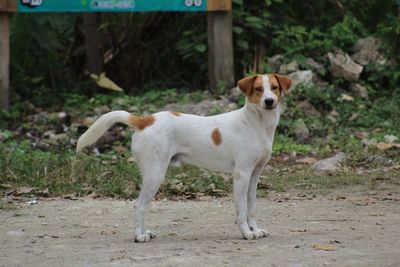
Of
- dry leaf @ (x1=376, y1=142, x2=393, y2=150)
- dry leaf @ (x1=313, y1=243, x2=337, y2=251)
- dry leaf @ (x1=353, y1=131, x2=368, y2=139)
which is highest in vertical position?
dry leaf @ (x1=313, y1=243, x2=337, y2=251)

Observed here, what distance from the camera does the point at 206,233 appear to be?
6.44 meters

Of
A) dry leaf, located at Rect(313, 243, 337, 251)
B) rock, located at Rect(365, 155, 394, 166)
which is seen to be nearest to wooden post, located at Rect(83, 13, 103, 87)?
rock, located at Rect(365, 155, 394, 166)

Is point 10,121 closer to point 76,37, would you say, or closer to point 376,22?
point 76,37

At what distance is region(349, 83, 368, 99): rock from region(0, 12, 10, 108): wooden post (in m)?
5.07

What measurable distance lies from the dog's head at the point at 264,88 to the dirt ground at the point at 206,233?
1030 millimetres

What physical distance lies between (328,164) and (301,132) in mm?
1375

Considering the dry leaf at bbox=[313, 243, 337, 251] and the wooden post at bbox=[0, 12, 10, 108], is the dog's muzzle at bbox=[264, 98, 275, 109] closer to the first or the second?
the dry leaf at bbox=[313, 243, 337, 251]

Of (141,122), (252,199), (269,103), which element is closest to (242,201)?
(252,199)

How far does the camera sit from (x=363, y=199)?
7.91 metres

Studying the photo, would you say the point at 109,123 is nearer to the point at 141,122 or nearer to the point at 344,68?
the point at 141,122

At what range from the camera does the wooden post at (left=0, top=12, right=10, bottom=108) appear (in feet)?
A: 37.4

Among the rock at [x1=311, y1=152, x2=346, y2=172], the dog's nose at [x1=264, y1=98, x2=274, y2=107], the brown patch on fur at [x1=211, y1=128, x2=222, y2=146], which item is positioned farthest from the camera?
the rock at [x1=311, y1=152, x2=346, y2=172]

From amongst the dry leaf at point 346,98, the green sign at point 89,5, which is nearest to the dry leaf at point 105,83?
the green sign at point 89,5

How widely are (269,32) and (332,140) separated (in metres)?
2.77
